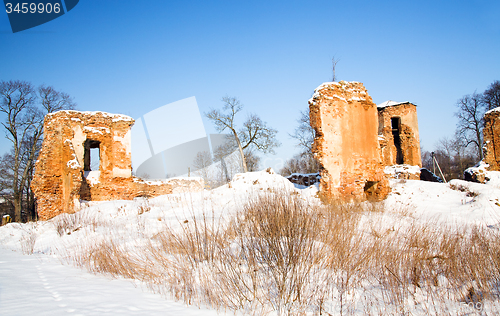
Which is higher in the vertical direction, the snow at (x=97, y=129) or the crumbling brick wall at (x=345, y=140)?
the snow at (x=97, y=129)

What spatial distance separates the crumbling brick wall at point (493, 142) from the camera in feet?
54.3

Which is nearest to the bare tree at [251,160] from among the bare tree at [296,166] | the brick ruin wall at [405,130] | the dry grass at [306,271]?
the bare tree at [296,166]

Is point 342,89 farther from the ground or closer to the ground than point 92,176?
farther from the ground

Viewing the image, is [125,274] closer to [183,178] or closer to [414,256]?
[414,256]

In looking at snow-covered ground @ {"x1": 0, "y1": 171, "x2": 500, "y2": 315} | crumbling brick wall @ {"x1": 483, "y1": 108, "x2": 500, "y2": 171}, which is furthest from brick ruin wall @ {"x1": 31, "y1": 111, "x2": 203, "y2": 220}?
crumbling brick wall @ {"x1": 483, "y1": 108, "x2": 500, "y2": 171}

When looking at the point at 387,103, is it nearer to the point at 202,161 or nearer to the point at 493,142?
the point at 493,142

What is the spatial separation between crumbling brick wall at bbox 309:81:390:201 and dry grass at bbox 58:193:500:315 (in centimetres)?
652

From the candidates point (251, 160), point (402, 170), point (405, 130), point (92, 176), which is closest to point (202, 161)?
point (251, 160)

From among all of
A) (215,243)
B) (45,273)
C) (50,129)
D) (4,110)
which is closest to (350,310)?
(215,243)

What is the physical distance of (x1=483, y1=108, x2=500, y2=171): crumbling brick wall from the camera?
16547 millimetres

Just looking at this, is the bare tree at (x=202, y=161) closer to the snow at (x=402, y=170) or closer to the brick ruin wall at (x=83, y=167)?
the brick ruin wall at (x=83, y=167)

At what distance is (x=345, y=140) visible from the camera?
36.2 feet

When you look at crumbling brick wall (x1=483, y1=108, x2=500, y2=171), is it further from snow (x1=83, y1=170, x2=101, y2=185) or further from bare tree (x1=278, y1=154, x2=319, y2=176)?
snow (x1=83, y1=170, x2=101, y2=185)

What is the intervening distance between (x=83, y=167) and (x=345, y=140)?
12459 millimetres
